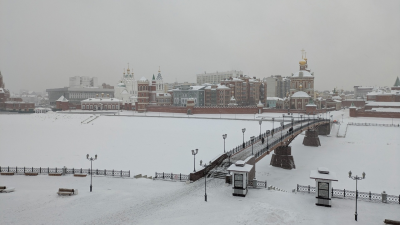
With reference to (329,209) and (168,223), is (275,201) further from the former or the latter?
(168,223)

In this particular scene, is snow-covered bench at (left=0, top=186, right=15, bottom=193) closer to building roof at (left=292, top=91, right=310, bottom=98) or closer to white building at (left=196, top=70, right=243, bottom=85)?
building roof at (left=292, top=91, right=310, bottom=98)

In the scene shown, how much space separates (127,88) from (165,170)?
90.3 meters

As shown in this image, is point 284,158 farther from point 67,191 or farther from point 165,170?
point 67,191

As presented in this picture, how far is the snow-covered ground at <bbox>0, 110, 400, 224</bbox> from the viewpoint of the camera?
16.7 m

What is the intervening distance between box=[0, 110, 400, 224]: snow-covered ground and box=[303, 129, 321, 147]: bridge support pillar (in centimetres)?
167

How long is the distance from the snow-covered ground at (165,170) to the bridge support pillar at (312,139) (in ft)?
5.48

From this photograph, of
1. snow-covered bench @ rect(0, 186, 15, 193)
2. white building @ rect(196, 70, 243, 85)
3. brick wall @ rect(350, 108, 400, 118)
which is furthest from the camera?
white building @ rect(196, 70, 243, 85)

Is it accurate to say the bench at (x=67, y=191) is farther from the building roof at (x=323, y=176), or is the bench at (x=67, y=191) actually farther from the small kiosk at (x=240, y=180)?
the building roof at (x=323, y=176)

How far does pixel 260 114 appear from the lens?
77.7 meters

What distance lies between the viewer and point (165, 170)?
33531 millimetres

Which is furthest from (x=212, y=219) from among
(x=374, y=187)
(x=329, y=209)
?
(x=374, y=187)

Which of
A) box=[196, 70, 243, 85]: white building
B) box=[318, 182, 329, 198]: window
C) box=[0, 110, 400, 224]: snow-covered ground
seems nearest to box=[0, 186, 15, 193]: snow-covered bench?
box=[0, 110, 400, 224]: snow-covered ground

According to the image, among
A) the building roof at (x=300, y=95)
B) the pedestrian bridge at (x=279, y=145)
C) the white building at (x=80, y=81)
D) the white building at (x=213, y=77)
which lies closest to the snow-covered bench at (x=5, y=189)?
the pedestrian bridge at (x=279, y=145)

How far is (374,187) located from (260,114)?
4770cm
